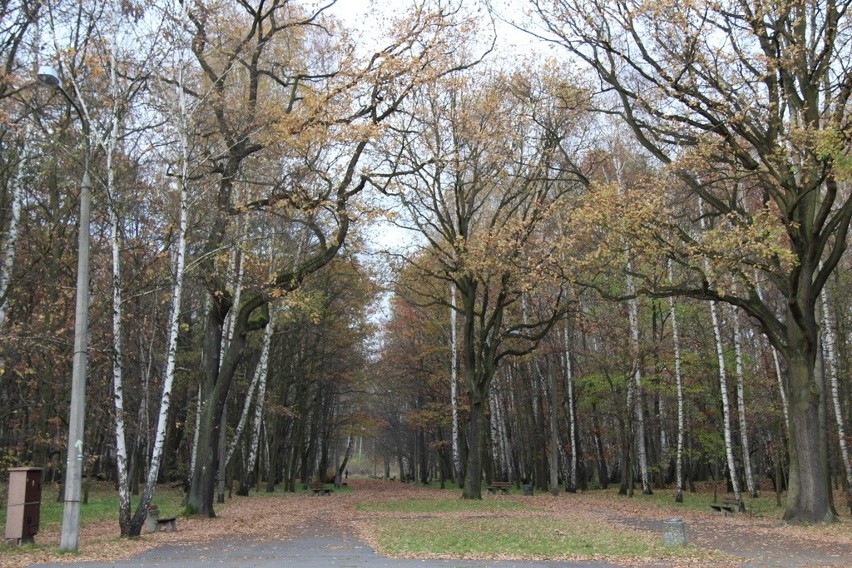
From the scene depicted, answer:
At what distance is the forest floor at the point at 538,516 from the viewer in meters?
10.2

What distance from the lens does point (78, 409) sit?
1113cm

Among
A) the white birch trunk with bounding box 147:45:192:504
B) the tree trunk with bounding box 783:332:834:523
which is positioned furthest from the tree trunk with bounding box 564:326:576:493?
the white birch trunk with bounding box 147:45:192:504

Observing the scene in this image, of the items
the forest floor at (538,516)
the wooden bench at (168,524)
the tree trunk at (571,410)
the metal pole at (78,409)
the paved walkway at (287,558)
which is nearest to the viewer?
the paved walkway at (287,558)

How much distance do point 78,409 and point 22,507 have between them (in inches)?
78.3

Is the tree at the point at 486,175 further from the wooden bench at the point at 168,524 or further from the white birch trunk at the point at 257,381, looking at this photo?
the wooden bench at the point at 168,524

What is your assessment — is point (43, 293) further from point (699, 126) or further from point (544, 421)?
point (544, 421)

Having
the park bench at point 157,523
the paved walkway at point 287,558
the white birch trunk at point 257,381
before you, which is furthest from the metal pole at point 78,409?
the white birch trunk at point 257,381

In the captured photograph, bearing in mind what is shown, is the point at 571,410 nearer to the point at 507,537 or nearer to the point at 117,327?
the point at 507,537

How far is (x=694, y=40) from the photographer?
14289 mm

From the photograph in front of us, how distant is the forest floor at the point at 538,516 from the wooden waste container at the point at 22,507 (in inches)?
12.7

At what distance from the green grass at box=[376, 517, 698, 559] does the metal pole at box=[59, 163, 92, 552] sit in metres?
4.92

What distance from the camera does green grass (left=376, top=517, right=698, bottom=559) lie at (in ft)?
35.4

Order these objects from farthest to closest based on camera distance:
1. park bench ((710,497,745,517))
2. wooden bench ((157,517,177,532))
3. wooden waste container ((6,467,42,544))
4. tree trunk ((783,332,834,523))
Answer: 1. park bench ((710,497,745,517))
2. tree trunk ((783,332,834,523))
3. wooden bench ((157,517,177,532))
4. wooden waste container ((6,467,42,544))

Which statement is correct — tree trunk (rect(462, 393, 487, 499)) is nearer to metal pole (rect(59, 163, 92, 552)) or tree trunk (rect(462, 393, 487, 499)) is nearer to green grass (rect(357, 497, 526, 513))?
green grass (rect(357, 497, 526, 513))
